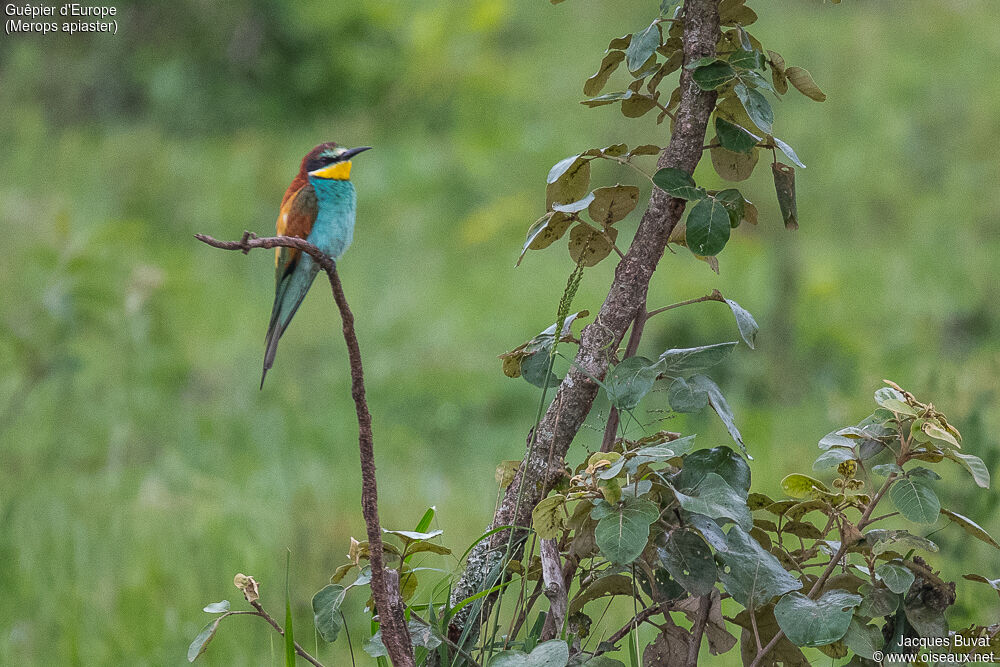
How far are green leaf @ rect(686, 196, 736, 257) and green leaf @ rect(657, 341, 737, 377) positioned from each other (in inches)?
3.3

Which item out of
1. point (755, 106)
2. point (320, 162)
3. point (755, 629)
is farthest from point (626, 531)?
point (320, 162)

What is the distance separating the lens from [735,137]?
2.81 feet

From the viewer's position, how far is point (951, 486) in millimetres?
1472

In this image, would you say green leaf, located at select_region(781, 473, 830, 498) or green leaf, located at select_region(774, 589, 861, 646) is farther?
green leaf, located at select_region(781, 473, 830, 498)

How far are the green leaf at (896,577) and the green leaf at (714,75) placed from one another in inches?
16.1

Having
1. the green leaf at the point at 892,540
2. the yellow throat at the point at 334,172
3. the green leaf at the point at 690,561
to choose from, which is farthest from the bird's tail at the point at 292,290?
the green leaf at the point at 892,540

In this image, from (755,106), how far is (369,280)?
248cm

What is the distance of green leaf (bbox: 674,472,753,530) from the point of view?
2.38ft

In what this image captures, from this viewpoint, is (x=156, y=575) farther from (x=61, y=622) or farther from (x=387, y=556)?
(x=387, y=556)

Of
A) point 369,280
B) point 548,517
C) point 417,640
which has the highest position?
point 548,517

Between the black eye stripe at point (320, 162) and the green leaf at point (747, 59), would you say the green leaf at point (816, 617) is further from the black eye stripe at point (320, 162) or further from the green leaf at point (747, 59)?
the black eye stripe at point (320, 162)

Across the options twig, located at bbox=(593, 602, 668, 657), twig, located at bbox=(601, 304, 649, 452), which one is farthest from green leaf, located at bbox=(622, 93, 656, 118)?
twig, located at bbox=(593, 602, 668, 657)

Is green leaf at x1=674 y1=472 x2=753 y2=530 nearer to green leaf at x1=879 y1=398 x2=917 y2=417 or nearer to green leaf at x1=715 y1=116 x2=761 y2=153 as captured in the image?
green leaf at x1=879 y1=398 x2=917 y2=417

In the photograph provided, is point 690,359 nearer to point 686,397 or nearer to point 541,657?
point 686,397
